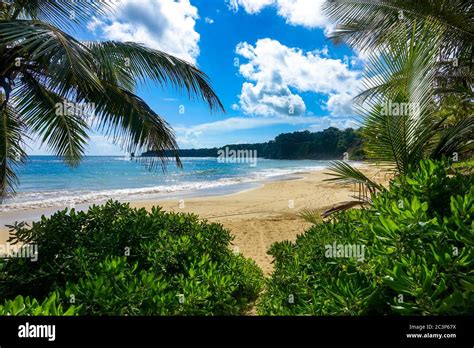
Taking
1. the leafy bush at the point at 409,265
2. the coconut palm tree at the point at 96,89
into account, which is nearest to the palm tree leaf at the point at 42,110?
the coconut palm tree at the point at 96,89

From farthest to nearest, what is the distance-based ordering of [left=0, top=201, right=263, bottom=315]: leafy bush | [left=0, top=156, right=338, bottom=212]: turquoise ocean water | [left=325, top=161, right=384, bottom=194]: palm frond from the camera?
[left=0, top=156, right=338, bottom=212]: turquoise ocean water
[left=325, top=161, right=384, bottom=194]: palm frond
[left=0, top=201, right=263, bottom=315]: leafy bush

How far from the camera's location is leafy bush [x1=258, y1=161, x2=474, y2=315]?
4.02 feet

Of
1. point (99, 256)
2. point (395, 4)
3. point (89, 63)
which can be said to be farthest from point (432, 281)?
point (395, 4)

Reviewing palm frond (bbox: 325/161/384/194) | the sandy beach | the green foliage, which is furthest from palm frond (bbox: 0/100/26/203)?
palm frond (bbox: 325/161/384/194)

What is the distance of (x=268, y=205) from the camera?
13164 millimetres

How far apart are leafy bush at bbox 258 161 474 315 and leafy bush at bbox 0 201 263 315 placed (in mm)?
642

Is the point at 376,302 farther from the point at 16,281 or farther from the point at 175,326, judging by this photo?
the point at 16,281

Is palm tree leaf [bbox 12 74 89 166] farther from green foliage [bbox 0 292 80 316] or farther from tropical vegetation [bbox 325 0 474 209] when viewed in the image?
tropical vegetation [bbox 325 0 474 209]

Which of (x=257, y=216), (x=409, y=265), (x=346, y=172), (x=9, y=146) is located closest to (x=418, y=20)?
(x=346, y=172)

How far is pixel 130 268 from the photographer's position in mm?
2342

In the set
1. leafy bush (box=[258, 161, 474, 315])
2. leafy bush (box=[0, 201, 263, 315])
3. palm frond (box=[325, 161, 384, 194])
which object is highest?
palm frond (box=[325, 161, 384, 194])

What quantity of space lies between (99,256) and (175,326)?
59.9 inches

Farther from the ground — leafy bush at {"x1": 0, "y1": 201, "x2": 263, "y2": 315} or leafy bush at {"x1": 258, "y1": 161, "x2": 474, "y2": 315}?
leafy bush at {"x1": 258, "y1": 161, "x2": 474, "y2": 315}

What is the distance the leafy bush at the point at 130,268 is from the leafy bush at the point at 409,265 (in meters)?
0.64
